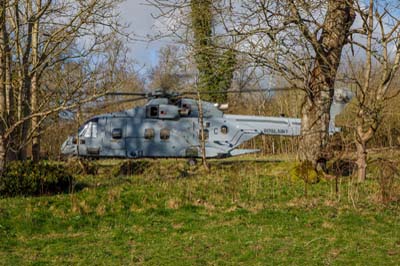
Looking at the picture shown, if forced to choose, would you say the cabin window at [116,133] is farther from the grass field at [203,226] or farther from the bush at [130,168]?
the grass field at [203,226]

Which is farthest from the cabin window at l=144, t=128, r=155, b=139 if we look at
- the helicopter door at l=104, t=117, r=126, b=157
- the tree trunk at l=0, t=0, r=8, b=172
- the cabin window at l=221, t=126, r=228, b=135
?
the tree trunk at l=0, t=0, r=8, b=172

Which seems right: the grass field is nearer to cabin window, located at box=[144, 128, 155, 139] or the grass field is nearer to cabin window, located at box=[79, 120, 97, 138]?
cabin window, located at box=[144, 128, 155, 139]

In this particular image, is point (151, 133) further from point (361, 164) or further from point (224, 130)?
point (361, 164)

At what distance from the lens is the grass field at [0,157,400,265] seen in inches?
227

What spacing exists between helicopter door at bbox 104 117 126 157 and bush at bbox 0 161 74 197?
9226mm

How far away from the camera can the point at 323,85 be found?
41.5 feet

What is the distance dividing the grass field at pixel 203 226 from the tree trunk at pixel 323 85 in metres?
1.65

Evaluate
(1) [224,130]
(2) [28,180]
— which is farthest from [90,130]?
(2) [28,180]

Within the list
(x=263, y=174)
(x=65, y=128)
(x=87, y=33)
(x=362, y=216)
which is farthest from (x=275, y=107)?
(x=362, y=216)

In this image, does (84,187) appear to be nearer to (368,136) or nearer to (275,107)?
(368,136)

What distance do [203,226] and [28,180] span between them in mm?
4666

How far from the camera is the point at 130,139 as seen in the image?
2020 cm

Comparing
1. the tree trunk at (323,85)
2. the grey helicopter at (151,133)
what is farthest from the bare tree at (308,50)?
the grey helicopter at (151,133)

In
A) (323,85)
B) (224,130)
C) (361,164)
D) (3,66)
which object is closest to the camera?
(3,66)
